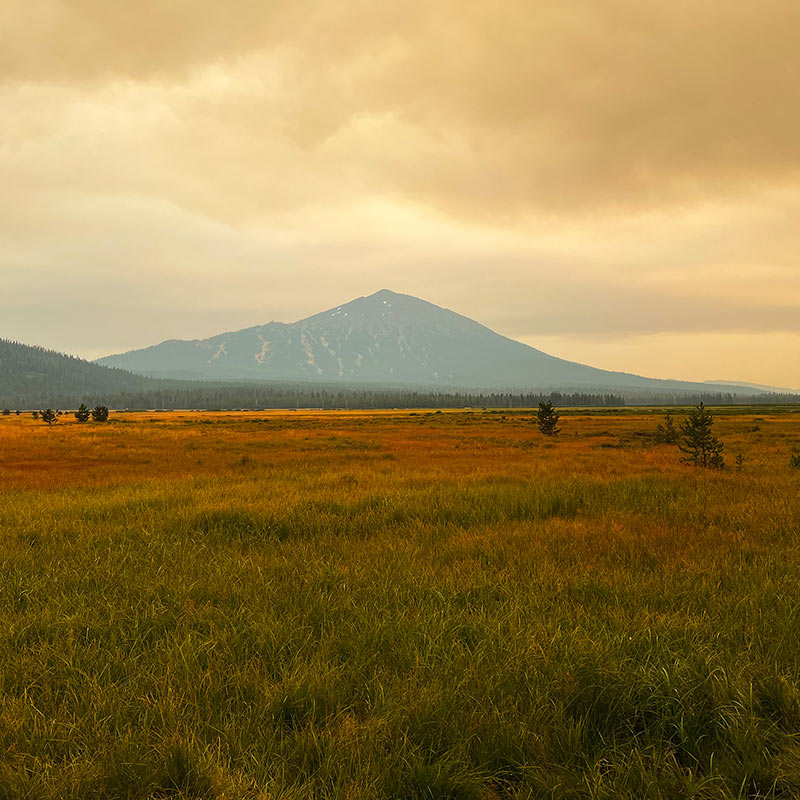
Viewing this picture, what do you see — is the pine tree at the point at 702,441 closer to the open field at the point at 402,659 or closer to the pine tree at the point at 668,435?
the open field at the point at 402,659

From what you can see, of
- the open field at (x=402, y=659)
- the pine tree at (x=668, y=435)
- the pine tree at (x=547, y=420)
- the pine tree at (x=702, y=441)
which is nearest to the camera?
the open field at (x=402, y=659)

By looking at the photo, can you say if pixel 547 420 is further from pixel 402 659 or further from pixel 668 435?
pixel 402 659

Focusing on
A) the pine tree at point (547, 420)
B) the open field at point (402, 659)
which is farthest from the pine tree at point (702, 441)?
the pine tree at point (547, 420)

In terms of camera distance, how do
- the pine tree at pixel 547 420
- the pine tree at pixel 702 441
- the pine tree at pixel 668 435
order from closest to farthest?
the pine tree at pixel 702 441
the pine tree at pixel 668 435
the pine tree at pixel 547 420

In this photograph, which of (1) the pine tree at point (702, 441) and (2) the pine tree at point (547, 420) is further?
(2) the pine tree at point (547, 420)

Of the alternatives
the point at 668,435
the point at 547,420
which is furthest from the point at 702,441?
the point at 547,420

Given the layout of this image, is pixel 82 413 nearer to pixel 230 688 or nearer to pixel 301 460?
pixel 301 460

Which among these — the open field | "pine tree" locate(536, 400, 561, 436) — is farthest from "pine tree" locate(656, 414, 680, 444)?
the open field

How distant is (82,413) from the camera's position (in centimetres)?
6638

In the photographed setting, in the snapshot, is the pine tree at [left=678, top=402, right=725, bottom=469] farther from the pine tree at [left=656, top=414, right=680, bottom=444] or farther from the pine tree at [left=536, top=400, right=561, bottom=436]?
the pine tree at [left=536, top=400, right=561, bottom=436]

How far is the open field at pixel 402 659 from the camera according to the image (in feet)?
9.21

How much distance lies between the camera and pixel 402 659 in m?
3.98

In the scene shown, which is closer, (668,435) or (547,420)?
(668,435)

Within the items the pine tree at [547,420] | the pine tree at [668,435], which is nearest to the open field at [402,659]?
the pine tree at [668,435]
